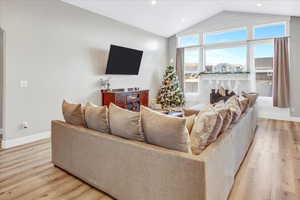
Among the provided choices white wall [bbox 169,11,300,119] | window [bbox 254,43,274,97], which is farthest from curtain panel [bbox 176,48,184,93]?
window [bbox 254,43,274,97]

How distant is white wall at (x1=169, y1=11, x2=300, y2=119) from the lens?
552 cm

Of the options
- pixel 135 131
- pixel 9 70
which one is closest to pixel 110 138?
pixel 135 131

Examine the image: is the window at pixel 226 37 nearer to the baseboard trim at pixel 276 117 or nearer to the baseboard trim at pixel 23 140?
the baseboard trim at pixel 276 117

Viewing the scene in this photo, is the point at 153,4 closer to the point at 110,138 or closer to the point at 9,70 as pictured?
the point at 9,70

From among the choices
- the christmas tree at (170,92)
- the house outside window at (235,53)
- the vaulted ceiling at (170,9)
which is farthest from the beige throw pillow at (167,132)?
the house outside window at (235,53)

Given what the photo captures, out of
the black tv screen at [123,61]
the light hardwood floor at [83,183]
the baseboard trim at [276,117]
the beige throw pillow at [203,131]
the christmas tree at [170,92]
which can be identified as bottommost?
the light hardwood floor at [83,183]

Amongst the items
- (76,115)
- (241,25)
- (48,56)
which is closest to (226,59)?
(241,25)

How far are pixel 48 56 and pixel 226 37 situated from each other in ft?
18.4

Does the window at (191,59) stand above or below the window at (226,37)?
below

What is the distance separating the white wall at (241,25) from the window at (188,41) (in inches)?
7.8

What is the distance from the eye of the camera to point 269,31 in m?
5.95

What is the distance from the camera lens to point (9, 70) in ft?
11.3

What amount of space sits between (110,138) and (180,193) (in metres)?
0.85

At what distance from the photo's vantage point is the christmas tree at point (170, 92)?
700 centimetres
